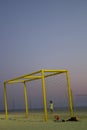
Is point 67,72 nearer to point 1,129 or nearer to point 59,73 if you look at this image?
point 59,73

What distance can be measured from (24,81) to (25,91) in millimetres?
856

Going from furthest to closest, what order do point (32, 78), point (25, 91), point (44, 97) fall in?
point (25, 91), point (32, 78), point (44, 97)

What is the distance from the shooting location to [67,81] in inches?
788

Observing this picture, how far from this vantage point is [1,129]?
14.7m

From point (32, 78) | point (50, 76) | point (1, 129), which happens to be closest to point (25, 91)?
point (32, 78)

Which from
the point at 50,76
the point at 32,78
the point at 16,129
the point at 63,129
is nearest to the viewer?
the point at 63,129

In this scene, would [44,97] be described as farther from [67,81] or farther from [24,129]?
[24,129]

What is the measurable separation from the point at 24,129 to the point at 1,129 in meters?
1.24

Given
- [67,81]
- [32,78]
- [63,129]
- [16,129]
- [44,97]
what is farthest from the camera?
[32,78]

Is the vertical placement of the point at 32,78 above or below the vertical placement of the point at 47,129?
above

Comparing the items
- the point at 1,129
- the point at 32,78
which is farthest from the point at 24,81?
the point at 1,129

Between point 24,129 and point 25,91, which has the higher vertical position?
point 25,91

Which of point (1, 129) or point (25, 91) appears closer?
point (1, 129)

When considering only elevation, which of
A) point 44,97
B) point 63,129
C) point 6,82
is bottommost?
point 63,129
